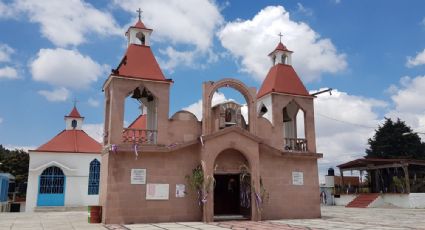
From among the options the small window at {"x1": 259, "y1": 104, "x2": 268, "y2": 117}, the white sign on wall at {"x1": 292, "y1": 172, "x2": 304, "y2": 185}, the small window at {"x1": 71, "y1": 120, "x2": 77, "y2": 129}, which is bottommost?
the white sign on wall at {"x1": 292, "y1": 172, "x2": 304, "y2": 185}

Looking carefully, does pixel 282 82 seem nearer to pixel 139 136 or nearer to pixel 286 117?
pixel 286 117

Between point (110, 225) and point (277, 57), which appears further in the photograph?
point (277, 57)

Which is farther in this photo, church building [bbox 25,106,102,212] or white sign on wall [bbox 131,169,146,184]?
church building [bbox 25,106,102,212]

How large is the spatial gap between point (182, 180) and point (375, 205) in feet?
63.4

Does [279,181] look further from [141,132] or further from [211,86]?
[141,132]

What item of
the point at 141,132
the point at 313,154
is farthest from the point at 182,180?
the point at 313,154

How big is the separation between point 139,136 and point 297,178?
7.89 m

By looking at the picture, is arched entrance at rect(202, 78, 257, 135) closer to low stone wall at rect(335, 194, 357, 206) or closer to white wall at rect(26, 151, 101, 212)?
white wall at rect(26, 151, 101, 212)

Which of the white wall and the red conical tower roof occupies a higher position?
the red conical tower roof

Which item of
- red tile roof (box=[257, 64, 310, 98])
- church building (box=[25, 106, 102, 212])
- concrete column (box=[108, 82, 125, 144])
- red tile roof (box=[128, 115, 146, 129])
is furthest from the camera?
church building (box=[25, 106, 102, 212])

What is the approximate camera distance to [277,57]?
21891 millimetres

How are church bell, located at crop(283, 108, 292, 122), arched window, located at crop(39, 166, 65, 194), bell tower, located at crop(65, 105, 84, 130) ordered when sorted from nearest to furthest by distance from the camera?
church bell, located at crop(283, 108, 292, 122) → arched window, located at crop(39, 166, 65, 194) → bell tower, located at crop(65, 105, 84, 130)

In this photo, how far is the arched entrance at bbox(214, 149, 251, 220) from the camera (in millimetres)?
18109

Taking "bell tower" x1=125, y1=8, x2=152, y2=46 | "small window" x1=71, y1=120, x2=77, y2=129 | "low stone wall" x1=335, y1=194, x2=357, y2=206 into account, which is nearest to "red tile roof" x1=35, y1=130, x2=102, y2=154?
"small window" x1=71, y1=120, x2=77, y2=129
